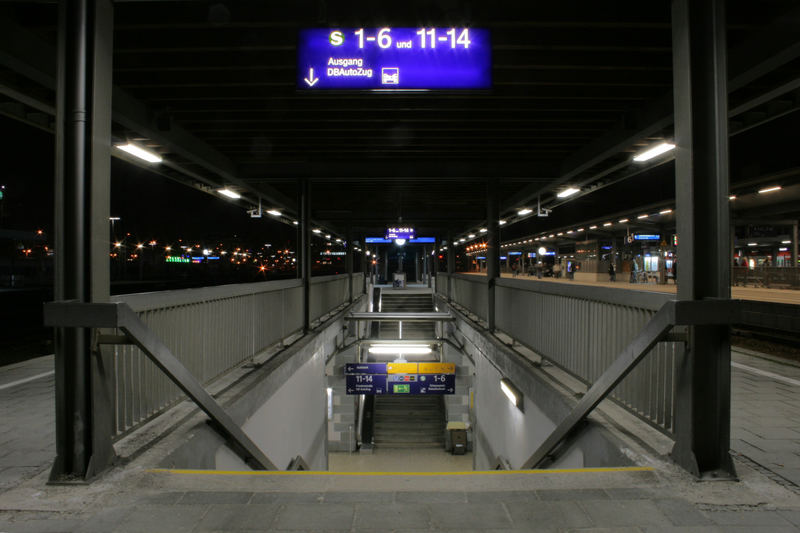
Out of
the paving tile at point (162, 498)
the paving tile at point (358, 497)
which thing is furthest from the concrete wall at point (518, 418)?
the paving tile at point (162, 498)

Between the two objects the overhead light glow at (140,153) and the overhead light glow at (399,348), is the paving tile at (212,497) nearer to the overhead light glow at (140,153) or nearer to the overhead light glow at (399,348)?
the overhead light glow at (140,153)

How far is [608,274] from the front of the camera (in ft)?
97.8

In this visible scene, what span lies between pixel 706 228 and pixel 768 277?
2241cm

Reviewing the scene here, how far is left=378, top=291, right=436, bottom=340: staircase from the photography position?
22438 mm

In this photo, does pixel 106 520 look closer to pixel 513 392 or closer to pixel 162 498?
pixel 162 498

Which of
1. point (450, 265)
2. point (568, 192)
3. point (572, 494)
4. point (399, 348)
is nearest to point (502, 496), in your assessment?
point (572, 494)

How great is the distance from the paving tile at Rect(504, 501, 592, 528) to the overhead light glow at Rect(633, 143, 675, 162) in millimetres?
6245

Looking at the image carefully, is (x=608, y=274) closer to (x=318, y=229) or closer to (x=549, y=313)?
(x=318, y=229)

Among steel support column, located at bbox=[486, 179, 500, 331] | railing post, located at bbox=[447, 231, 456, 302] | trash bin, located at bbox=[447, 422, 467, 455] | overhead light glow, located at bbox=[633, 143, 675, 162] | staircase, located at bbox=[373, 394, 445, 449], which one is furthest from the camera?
staircase, located at bbox=[373, 394, 445, 449]

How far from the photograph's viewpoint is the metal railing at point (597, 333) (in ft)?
11.7

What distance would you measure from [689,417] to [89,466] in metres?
4.17

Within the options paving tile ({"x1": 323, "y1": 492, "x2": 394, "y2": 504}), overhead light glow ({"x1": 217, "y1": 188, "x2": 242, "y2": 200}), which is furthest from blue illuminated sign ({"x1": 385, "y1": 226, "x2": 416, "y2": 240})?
paving tile ({"x1": 323, "y1": 492, "x2": 394, "y2": 504})

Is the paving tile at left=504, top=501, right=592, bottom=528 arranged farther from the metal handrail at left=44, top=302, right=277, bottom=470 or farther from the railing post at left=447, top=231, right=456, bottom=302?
the railing post at left=447, top=231, right=456, bottom=302

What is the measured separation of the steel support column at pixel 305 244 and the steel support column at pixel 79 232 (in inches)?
239
